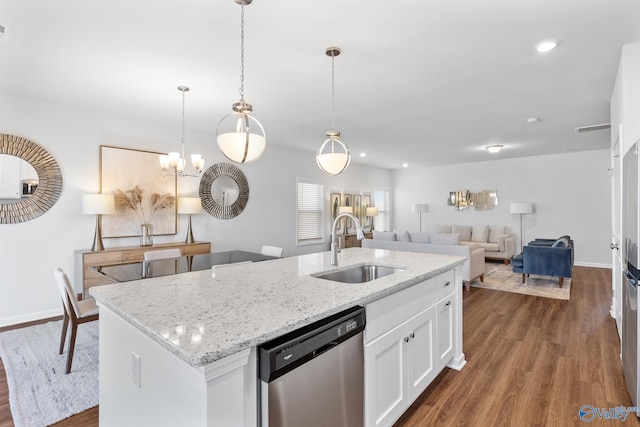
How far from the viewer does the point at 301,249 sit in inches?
269

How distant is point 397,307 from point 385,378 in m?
0.38

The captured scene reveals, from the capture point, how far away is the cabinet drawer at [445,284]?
2.29 m

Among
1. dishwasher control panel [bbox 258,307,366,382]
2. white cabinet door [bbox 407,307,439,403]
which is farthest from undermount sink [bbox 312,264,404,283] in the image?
dishwasher control panel [bbox 258,307,366,382]

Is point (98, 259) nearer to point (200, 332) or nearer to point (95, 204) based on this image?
point (95, 204)

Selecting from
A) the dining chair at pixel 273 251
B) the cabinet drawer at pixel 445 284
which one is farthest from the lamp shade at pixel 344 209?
the cabinet drawer at pixel 445 284

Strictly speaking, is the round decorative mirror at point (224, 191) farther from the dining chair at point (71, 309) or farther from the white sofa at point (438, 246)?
the dining chair at point (71, 309)

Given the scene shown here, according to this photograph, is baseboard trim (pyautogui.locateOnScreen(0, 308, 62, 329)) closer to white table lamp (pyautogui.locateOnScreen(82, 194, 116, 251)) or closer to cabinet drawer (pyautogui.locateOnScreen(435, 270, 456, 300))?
white table lamp (pyautogui.locateOnScreen(82, 194, 116, 251))

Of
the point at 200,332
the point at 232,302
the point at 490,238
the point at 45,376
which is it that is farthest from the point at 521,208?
the point at 45,376

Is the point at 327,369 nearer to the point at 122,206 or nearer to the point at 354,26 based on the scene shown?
the point at 354,26

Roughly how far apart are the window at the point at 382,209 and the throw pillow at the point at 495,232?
2889 mm

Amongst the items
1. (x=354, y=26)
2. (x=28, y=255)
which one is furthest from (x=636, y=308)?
(x=28, y=255)

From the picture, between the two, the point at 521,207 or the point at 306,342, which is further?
the point at 521,207

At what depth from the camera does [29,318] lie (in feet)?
12.1

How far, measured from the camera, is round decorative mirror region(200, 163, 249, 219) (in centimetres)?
515
